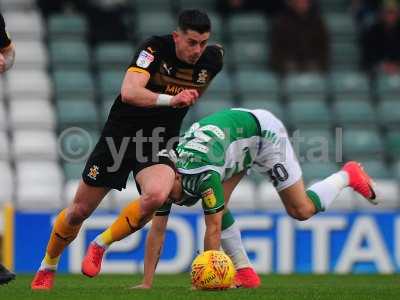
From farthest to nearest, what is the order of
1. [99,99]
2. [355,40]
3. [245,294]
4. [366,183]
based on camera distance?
[355,40], [99,99], [366,183], [245,294]

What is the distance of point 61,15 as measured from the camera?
51.0ft

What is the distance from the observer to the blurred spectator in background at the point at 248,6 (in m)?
15.6

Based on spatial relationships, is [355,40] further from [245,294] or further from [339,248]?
[245,294]

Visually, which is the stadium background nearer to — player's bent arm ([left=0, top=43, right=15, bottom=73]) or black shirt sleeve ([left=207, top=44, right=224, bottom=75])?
black shirt sleeve ([left=207, top=44, right=224, bottom=75])

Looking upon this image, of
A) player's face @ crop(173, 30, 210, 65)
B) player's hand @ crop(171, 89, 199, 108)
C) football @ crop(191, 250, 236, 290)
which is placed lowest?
football @ crop(191, 250, 236, 290)

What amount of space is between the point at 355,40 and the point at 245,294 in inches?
325

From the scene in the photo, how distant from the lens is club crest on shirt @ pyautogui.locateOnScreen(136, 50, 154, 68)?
27.9 feet

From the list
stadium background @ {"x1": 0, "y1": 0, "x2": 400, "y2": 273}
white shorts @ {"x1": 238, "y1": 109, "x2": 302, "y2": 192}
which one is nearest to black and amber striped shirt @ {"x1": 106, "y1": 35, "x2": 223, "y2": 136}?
white shorts @ {"x1": 238, "y1": 109, "x2": 302, "y2": 192}

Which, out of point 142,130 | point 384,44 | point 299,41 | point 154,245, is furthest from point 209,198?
point 384,44

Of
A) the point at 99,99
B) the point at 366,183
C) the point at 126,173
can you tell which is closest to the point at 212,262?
the point at 126,173

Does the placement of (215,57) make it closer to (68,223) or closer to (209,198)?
(209,198)

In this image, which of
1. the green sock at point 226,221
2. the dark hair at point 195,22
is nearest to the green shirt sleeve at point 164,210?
the green sock at point 226,221

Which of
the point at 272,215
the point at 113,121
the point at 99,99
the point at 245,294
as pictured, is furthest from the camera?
the point at 99,99

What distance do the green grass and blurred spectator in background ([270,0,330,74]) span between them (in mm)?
4291
